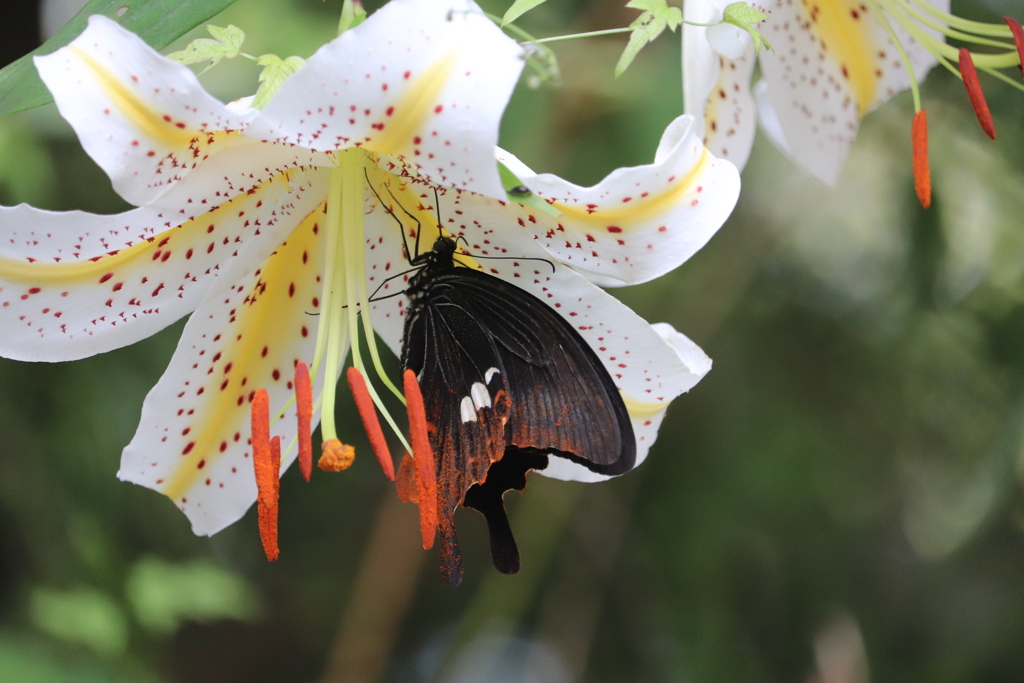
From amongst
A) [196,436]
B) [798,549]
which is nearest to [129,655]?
[196,436]

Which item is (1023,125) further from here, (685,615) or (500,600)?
(500,600)

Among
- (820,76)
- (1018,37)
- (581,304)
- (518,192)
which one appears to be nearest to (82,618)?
(581,304)

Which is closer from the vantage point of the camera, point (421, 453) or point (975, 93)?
point (421, 453)

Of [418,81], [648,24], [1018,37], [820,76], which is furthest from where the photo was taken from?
[820,76]

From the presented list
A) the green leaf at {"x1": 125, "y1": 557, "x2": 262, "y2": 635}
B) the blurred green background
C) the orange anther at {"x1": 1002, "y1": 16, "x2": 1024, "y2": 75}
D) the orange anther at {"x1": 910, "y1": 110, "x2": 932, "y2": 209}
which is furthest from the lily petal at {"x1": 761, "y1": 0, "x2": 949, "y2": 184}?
the green leaf at {"x1": 125, "y1": 557, "x2": 262, "y2": 635}

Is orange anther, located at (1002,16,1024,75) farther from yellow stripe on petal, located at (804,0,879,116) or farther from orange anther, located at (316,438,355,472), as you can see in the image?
orange anther, located at (316,438,355,472)

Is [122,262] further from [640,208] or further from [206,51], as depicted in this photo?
[640,208]

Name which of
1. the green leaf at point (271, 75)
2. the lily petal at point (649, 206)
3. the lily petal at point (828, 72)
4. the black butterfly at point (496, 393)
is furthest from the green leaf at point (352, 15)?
the lily petal at point (828, 72)
